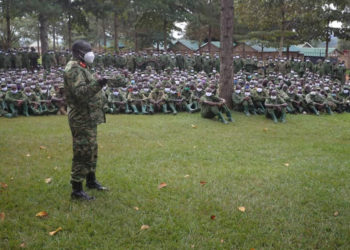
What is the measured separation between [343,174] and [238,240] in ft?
10.5

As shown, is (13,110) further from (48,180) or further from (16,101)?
(48,180)

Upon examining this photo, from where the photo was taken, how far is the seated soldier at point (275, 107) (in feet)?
38.4

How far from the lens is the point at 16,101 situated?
1190 cm

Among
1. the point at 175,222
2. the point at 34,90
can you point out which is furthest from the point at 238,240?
the point at 34,90

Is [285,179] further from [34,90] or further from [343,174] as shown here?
[34,90]

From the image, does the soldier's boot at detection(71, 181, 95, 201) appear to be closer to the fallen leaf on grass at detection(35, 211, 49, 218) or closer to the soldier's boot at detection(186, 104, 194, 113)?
the fallen leaf on grass at detection(35, 211, 49, 218)

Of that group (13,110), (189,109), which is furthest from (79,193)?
(189,109)

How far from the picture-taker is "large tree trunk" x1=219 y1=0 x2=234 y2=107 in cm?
1247

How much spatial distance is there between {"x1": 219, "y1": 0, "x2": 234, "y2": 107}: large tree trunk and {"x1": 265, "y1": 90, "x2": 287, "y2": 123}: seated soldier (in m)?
1.89

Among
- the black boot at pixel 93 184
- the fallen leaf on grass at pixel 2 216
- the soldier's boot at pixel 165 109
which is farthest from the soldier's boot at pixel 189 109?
the fallen leaf on grass at pixel 2 216

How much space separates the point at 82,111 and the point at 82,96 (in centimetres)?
32

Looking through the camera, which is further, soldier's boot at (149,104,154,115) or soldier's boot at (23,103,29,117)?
soldier's boot at (149,104,154,115)

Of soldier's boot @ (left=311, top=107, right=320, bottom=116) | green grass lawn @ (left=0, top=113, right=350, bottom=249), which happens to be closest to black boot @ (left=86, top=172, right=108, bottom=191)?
green grass lawn @ (left=0, top=113, right=350, bottom=249)

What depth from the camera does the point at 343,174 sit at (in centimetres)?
609
